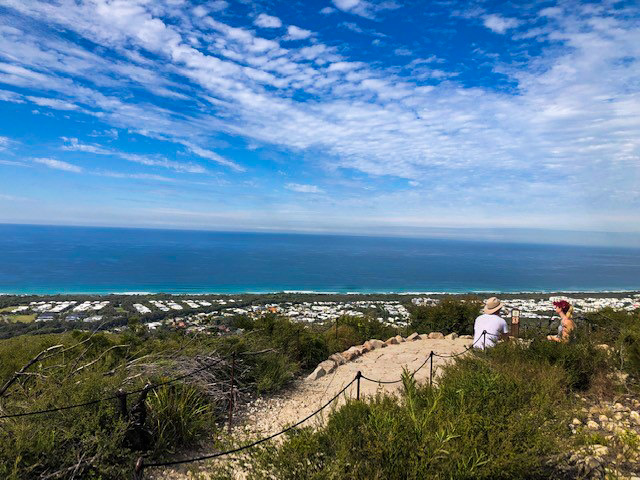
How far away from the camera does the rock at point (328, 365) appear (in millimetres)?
7542

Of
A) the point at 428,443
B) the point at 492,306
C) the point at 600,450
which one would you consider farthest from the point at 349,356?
the point at 428,443

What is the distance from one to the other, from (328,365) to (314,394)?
4.34 feet

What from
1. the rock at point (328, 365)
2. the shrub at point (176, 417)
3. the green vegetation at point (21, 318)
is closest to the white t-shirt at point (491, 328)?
the rock at point (328, 365)

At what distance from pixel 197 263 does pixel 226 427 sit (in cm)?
6136

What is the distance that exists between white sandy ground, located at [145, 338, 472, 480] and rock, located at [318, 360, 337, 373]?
4.1 inches

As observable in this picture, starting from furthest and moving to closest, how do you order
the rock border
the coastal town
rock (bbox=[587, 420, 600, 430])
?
the coastal town < the rock border < rock (bbox=[587, 420, 600, 430])

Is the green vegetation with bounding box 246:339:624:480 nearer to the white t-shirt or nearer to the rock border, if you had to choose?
the white t-shirt

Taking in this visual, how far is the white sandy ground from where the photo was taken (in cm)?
386

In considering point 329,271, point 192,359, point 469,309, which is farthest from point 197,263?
point 192,359

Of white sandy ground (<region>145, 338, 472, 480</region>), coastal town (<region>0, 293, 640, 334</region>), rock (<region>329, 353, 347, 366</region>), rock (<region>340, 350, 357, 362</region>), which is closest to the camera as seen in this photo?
white sandy ground (<region>145, 338, 472, 480</region>)

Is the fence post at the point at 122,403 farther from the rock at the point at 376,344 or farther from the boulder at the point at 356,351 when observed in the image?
the rock at the point at 376,344

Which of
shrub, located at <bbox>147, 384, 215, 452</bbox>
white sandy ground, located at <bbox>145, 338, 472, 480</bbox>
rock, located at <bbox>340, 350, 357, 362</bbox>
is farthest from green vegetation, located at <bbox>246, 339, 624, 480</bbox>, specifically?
rock, located at <bbox>340, 350, 357, 362</bbox>

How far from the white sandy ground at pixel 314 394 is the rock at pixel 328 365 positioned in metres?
0.10

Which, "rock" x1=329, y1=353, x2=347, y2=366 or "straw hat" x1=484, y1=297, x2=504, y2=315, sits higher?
"straw hat" x1=484, y1=297, x2=504, y2=315
